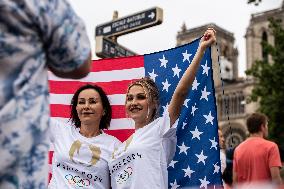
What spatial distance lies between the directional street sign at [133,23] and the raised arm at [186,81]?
136 inches

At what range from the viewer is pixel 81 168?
3197 millimetres

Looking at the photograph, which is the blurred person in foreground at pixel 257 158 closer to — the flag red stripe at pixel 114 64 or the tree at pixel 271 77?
the flag red stripe at pixel 114 64

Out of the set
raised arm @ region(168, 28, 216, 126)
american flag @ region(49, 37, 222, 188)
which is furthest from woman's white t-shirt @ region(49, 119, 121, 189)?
american flag @ region(49, 37, 222, 188)

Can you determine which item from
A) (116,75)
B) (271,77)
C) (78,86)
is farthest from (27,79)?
(271,77)

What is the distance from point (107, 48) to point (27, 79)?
5.19m

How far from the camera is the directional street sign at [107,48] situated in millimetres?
6773

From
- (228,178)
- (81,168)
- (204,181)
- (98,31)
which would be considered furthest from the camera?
(98,31)

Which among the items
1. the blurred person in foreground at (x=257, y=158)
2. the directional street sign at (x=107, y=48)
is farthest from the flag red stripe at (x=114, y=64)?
the directional street sign at (x=107, y=48)

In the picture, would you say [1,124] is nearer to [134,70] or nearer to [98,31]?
[134,70]

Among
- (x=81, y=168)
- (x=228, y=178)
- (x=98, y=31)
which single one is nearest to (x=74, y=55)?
(x=81, y=168)

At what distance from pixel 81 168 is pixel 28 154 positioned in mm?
1593

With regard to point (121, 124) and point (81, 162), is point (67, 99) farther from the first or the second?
point (81, 162)

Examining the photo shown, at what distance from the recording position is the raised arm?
3.22 meters

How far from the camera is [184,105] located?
385cm
